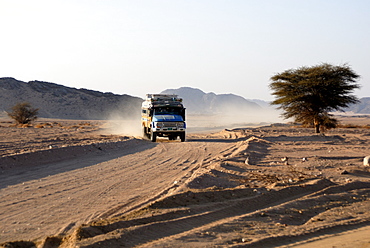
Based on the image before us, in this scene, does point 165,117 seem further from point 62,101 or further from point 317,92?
point 62,101

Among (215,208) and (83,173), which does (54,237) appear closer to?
(215,208)

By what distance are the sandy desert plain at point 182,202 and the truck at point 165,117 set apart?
10.6m

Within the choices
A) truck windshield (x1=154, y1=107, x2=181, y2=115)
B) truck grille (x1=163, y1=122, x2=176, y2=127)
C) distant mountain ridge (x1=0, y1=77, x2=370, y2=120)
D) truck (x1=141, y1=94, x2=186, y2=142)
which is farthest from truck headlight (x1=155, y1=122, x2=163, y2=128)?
distant mountain ridge (x1=0, y1=77, x2=370, y2=120)

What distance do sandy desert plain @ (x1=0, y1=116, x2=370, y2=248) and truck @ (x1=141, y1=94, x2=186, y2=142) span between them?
1058 centimetres

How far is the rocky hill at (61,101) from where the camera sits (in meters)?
120

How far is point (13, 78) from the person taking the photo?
141m

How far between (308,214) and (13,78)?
471 feet

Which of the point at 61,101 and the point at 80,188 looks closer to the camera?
the point at 80,188

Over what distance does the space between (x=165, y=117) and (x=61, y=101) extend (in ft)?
338

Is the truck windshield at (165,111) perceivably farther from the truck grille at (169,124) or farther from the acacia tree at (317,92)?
the acacia tree at (317,92)

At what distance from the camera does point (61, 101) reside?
126938 mm

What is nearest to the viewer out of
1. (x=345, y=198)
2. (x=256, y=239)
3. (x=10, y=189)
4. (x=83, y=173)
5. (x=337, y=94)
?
(x=256, y=239)

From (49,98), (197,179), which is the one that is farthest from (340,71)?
(49,98)

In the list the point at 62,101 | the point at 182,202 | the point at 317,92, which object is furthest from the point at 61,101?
the point at 182,202
